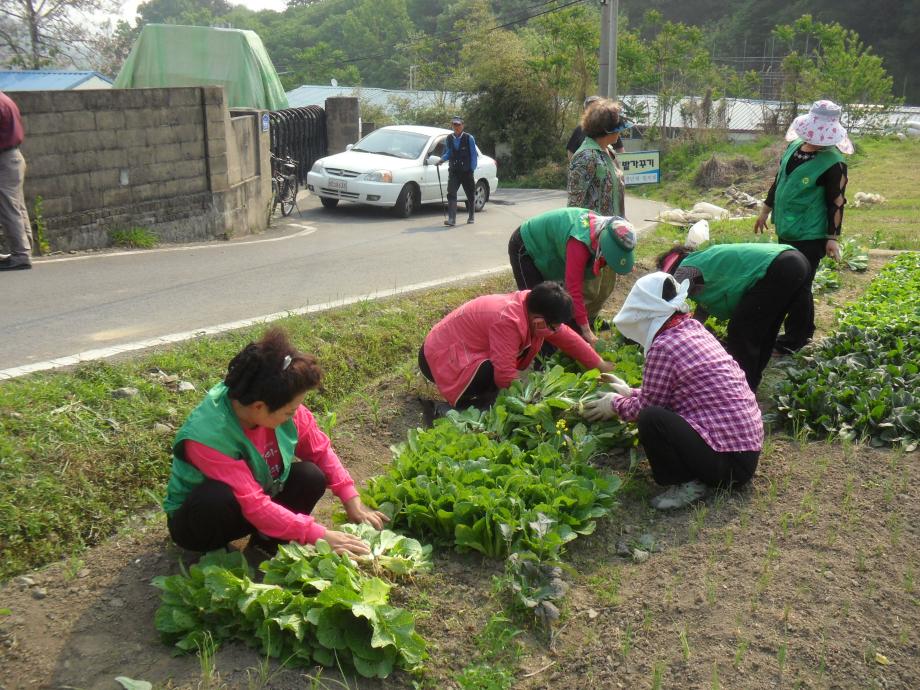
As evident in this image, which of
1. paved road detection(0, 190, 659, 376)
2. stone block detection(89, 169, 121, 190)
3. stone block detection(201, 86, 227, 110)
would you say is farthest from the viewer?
stone block detection(201, 86, 227, 110)

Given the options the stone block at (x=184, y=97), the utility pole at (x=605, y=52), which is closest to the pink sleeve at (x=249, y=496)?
the stone block at (x=184, y=97)

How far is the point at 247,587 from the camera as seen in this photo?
10.8 ft

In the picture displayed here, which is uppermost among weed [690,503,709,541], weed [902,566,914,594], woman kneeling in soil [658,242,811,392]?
woman kneeling in soil [658,242,811,392]

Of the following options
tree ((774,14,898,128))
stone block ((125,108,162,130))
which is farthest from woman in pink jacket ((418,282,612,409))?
tree ((774,14,898,128))

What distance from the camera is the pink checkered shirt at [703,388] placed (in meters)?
4.48

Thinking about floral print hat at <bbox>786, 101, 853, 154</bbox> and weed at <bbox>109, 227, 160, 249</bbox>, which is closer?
floral print hat at <bbox>786, 101, 853, 154</bbox>

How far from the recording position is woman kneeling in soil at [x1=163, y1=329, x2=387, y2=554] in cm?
343

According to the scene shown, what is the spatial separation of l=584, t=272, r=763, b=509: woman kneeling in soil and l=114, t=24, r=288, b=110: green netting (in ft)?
57.4

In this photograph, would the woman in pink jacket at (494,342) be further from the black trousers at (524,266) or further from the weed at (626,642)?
the weed at (626,642)

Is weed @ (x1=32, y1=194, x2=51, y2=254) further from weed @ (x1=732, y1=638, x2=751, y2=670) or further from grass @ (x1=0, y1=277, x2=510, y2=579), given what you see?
weed @ (x1=732, y1=638, x2=751, y2=670)

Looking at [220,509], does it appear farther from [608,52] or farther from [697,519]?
[608,52]

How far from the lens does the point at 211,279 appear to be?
29.8 feet

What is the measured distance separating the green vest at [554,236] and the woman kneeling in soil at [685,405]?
155 cm

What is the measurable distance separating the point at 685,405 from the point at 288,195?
13.1 m
